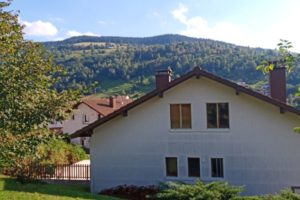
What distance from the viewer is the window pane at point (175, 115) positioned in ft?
72.9

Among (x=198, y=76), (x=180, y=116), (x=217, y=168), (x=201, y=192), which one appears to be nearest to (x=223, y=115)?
(x=180, y=116)

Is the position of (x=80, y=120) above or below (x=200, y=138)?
above

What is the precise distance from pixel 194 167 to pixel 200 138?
4.93 feet

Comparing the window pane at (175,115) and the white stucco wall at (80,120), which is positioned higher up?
the white stucco wall at (80,120)

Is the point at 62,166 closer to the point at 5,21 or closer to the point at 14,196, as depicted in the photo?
the point at 14,196

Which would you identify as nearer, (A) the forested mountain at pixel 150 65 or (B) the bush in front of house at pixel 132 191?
(B) the bush in front of house at pixel 132 191

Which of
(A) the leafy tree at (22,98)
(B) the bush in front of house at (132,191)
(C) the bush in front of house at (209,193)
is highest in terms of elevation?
(A) the leafy tree at (22,98)

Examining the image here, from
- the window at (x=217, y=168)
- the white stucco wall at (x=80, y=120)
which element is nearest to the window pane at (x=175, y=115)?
the window at (x=217, y=168)

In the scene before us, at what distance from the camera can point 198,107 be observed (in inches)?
862

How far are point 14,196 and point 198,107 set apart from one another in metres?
10.3

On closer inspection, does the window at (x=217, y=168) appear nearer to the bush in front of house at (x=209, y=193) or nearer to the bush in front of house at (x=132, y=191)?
the bush in front of house at (x=132, y=191)

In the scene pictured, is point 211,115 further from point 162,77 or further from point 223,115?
point 162,77

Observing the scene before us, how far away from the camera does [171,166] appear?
72.8 feet

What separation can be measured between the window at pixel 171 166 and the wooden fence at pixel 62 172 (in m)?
5.83
